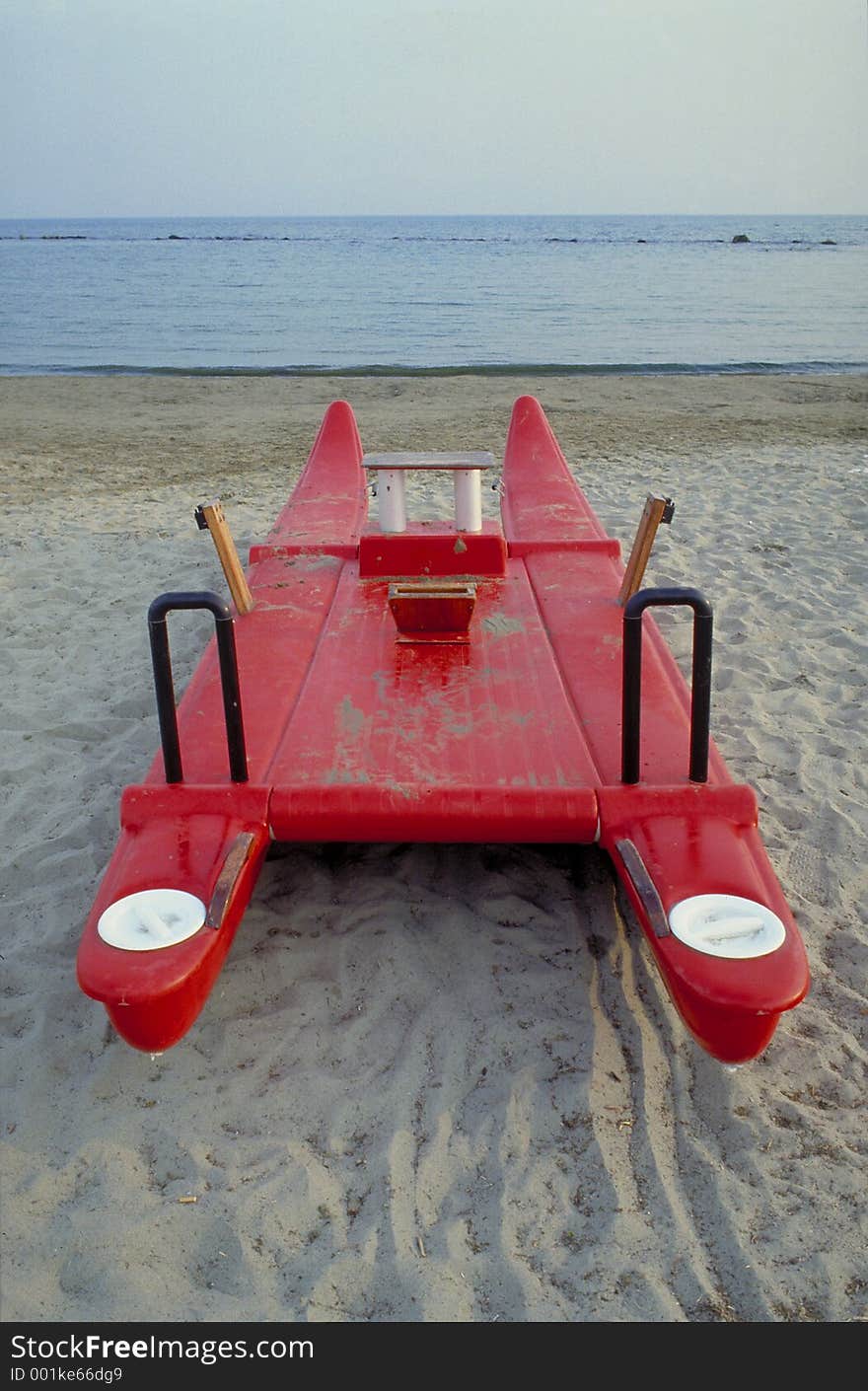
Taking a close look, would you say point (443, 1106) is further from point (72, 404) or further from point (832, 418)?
point (72, 404)

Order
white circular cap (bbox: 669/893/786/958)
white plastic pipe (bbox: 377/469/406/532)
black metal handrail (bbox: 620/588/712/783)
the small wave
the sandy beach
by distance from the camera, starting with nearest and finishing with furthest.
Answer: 1. the sandy beach
2. white circular cap (bbox: 669/893/786/958)
3. black metal handrail (bbox: 620/588/712/783)
4. white plastic pipe (bbox: 377/469/406/532)
5. the small wave

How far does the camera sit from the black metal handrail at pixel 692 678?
8.52ft

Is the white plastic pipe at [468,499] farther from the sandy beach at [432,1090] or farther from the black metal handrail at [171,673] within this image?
the black metal handrail at [171,673]

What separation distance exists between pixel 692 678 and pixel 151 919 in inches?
62.4

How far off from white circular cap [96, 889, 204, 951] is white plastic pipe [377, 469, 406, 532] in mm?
2666

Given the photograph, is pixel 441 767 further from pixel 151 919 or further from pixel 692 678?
pixel 151 919

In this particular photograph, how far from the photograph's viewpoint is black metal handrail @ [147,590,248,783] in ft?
8.70

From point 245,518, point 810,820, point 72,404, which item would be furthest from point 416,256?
point 810,820

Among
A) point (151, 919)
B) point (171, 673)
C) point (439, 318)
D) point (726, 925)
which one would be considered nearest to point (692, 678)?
point (726, 925)

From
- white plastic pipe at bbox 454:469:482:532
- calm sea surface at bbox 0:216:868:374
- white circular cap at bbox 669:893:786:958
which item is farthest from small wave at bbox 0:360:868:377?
white circular cap at bbox 669:893:786:958

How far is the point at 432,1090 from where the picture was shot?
250 centimetres

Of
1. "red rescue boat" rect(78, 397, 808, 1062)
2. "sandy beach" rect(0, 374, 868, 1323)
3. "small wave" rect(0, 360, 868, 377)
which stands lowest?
"sandy beach" rect(0, 374, 868, 1323)

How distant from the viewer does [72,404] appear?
13.4m

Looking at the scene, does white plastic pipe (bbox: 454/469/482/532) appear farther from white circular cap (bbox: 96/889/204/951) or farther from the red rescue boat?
white circular cap (bbox: 96/889/204/951)
